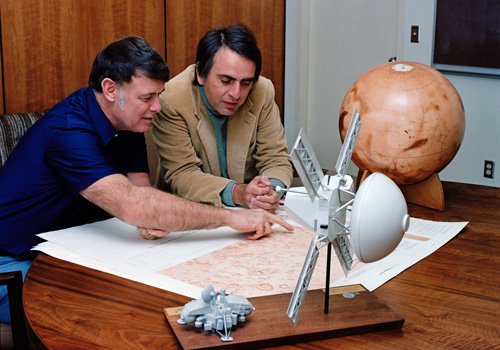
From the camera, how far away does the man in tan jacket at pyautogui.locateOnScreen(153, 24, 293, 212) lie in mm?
2525

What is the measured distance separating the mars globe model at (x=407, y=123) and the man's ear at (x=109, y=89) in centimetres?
74

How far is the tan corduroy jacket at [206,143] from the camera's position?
2.51 meters

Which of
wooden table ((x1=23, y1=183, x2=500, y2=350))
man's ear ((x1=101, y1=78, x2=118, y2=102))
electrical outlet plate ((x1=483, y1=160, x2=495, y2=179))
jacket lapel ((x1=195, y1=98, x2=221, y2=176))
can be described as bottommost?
electrical outlet plate ((x1=483, y1=160, x2=495, y2=179))

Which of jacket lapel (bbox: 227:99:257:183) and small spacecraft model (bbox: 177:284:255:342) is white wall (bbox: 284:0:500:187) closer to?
jacket lapel (bbox: 227:99:257:183)

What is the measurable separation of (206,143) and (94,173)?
0.71 m

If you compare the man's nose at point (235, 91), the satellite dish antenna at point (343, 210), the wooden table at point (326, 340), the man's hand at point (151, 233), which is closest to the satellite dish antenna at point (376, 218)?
the satellite dish antenna at point (343, 210)

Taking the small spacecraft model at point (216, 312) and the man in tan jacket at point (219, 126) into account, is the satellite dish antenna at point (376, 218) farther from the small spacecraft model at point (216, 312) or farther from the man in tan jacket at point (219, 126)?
the man in tan jacket at point (219, 126)

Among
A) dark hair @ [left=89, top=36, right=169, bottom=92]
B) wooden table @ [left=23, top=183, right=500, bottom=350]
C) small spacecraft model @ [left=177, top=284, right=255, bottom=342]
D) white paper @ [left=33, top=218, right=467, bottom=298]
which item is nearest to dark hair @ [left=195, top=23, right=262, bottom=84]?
dark hair @ [left=89, top=36, right=169, bottom=92]

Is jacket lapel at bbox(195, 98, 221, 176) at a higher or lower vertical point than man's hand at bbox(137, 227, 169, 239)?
higher

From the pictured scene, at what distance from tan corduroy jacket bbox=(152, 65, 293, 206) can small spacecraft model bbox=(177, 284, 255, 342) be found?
1.02 m

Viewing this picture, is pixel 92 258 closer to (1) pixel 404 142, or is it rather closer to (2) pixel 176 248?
(2) pixel 176 248

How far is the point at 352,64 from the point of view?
5340mm

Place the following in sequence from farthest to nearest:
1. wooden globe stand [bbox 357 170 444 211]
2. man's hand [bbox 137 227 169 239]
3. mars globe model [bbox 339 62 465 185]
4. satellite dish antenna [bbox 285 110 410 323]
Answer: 1. wooden globe stand [bbox 357 170 444 211]
2. mars globe model [bbox 339 62 465 185]
3. man's hand [bbox 137 227 169 239]
4. satellite dish antenna [bbox 285 110 410 323]

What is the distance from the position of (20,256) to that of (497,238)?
1370mm
